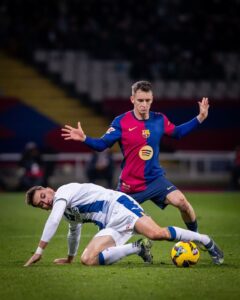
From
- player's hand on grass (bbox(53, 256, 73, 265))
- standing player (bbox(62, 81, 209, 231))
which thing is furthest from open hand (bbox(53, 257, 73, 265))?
standing player (bbox(62, 81, 209, 231))

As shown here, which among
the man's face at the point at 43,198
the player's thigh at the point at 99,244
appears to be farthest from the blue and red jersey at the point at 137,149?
the man's face at the point at 43,198

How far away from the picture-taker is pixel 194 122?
10.5 m

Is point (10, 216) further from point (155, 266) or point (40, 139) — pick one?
point (40, 139)

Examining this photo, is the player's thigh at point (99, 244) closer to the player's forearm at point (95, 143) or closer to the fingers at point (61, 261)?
the fingers at point (61, 261)

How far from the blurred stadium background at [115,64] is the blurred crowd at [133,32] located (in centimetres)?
3

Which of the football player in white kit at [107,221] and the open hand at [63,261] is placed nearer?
the football player in white kit at [107,221]

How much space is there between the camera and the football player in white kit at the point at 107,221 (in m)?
9.05

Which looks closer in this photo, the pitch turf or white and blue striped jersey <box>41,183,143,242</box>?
the pitch turf

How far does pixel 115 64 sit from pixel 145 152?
1734cm

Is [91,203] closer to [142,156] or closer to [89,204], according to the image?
[89,204]

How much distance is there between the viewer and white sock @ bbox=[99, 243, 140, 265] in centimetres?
916

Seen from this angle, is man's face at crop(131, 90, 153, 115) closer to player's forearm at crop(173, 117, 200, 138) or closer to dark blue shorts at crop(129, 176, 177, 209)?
player's forearm at crop(173, 117, 200, 138)

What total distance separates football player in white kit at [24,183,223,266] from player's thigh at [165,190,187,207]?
0.89m

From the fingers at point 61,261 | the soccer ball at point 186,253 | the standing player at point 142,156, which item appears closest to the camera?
the soccer ball at point 186,253
